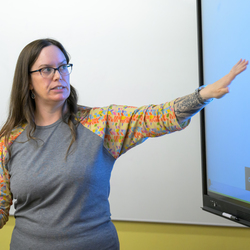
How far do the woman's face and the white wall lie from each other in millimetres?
913

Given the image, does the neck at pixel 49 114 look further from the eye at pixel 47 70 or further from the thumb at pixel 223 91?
the thumb at pixel 223 91

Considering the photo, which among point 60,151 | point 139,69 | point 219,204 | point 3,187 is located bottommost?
point 219,204

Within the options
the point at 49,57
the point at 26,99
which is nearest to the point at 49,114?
the point at 26,99

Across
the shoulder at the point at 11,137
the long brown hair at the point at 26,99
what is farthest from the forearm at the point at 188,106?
the shoulder at the point at 11,137

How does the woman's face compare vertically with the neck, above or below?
above

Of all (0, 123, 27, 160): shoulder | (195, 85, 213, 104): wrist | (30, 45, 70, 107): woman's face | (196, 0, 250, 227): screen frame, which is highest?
(30, 45, 70, 107): woman's face

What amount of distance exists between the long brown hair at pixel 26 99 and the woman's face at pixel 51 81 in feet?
0.08

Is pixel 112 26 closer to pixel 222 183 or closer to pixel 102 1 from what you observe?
pixel 102 1

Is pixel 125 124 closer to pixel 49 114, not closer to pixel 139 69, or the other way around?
pixel 49 114

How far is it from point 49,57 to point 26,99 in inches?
8.8

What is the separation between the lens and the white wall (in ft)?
6.59

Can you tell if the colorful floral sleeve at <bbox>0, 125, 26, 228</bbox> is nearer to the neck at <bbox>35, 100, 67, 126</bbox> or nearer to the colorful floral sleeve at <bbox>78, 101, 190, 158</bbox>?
the neck at <bbox>35, 100, 67, 126</bbox>

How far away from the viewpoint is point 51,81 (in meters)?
1.22

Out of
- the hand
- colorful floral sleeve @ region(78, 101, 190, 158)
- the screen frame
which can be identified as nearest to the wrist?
the hand
